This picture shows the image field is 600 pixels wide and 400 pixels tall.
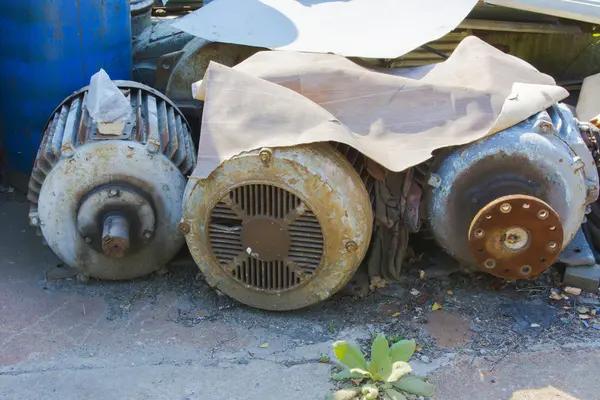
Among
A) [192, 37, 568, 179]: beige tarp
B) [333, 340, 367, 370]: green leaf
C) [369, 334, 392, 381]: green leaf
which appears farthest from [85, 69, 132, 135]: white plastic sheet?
[369, 334, 392, 381]: green leaf

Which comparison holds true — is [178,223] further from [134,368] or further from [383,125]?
[383,125]

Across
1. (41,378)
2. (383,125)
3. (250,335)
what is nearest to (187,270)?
(250,335)

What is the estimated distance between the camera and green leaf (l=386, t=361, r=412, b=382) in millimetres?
2840

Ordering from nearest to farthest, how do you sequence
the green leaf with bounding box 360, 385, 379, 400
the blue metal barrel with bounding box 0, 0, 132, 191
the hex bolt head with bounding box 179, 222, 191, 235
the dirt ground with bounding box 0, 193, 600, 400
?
the green leaf with bounding box 360, 385, 379, 400 → the dirt ground with bounding box 0, 193, 600, 400 → the hex bolt head with bounding box 179, 222, 191, 235 → the blue metal barrel with bounding box 0, 0, 132, 191

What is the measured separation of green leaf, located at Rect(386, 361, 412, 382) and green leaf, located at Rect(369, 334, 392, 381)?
0.06 ft

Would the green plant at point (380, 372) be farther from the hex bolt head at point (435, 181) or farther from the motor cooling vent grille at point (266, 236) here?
the hex bolt head at point (435, 181)

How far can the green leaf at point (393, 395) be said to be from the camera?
278 cm

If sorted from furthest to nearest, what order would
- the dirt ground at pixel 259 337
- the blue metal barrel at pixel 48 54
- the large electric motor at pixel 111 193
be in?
1. the blue metal barrel at pixel 48 54
2. the large electric motor at pixel 111 193
3. the dirt ground at pixel 259 337

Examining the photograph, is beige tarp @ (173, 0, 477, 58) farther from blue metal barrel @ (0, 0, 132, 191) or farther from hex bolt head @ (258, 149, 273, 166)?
hex bolt head @ (258, 149, 273, 166)

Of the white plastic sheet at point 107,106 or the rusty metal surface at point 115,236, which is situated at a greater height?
the white plastic sheet at point 107,106

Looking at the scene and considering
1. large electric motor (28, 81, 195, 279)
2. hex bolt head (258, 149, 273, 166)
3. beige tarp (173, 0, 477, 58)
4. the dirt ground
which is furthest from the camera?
beige tarp (173, 0, 477, 58)

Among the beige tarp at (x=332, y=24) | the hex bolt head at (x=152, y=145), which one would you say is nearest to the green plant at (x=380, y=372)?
the hex bolt head at (x=152, y=145)

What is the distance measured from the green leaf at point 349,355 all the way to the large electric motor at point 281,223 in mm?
376

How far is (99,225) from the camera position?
3.46 metres
